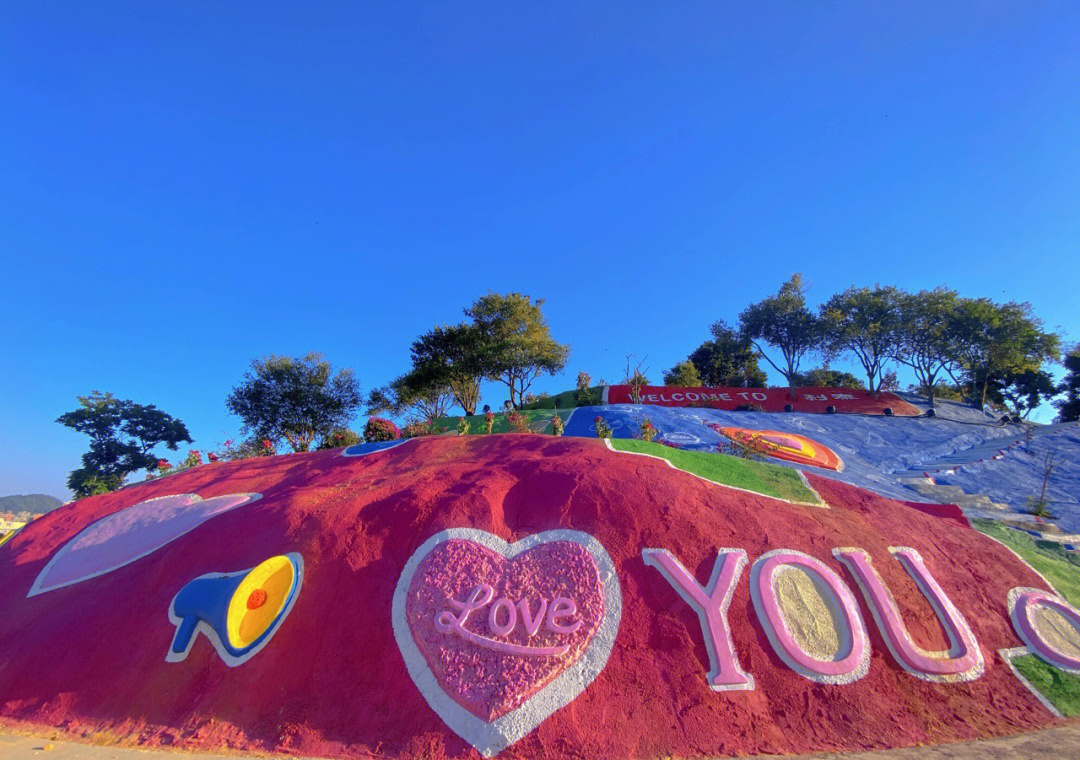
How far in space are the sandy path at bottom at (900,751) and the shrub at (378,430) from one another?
8493 mm

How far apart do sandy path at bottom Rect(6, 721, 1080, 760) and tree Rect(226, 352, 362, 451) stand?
2145 centimetres

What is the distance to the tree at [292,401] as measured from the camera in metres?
26.4

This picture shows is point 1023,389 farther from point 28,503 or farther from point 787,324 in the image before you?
point 28,503

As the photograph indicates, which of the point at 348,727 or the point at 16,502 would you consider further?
the point at 16,502

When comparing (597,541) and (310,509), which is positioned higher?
(310,509)

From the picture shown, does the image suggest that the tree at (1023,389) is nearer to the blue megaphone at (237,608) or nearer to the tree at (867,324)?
the tree at (867,324)

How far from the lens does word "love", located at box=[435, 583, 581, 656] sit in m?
5.46

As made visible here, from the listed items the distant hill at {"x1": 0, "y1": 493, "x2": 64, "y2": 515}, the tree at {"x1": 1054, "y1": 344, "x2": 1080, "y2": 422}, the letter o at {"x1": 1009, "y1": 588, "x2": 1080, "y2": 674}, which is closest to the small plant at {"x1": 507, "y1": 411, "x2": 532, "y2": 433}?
the letter o at {"x1": 1009, "y1": 588, "x2": 1080, "y2": 674}

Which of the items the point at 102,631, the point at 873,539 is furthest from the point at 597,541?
the point at 102,631

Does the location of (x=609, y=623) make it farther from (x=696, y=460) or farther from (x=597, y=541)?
(x=696, y=460)

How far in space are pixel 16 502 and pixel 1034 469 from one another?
75.6m

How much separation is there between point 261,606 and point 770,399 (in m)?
23.5

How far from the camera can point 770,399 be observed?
25.0 metres

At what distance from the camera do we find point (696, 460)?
9.11m
